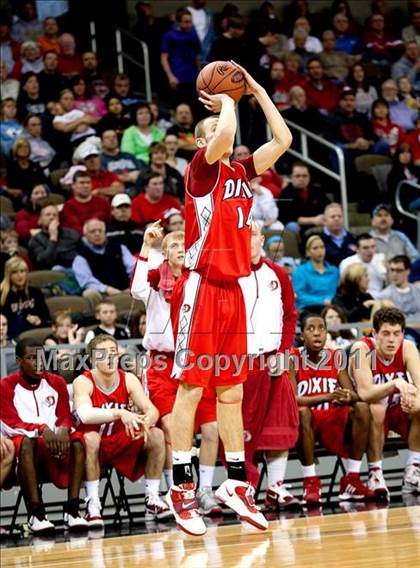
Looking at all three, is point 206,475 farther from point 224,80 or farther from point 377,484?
point 224,80

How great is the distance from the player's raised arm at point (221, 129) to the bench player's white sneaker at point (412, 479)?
3.60 metres

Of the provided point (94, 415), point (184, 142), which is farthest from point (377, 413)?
point (184, 142)

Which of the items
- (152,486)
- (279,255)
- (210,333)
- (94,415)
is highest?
(279,255)

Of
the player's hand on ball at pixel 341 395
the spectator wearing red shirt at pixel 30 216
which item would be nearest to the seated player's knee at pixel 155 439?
the player's hand on ball at pixel 341 395

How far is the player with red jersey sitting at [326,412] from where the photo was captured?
351 inches

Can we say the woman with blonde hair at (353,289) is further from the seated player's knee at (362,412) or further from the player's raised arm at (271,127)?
the player's raised arm at (271,127)

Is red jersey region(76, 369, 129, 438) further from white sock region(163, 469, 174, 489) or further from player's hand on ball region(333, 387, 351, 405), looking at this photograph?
player's hand on ball region(333, 387, 351, 405)

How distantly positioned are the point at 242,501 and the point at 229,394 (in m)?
0.55

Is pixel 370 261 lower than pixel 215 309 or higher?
higher

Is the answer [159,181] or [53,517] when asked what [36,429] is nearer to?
[53,517]

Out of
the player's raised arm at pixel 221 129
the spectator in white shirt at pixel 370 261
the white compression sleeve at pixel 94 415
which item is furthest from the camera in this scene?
the spectator in white shirt at pixel 370 261

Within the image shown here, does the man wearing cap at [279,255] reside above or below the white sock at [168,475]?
above

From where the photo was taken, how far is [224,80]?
6.40m

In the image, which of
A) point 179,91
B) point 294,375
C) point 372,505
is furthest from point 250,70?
point 372,505
